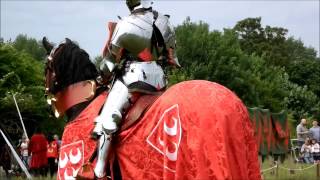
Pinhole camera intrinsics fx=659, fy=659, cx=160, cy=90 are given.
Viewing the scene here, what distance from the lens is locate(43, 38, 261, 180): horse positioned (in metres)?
5.29

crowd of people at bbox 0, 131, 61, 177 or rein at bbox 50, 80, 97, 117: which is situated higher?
rein at bbox 50, 80, 97, 117

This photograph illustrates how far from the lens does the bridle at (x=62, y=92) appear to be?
21.9ft

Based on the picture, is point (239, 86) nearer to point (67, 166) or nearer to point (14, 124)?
point (14, 124)

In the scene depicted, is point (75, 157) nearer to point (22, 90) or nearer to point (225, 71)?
point (22, 90)

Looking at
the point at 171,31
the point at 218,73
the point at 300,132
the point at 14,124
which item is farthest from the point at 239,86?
the point at 171,31

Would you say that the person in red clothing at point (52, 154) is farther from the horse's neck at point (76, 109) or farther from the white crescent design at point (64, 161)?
the white crescent design at point (64, 161)

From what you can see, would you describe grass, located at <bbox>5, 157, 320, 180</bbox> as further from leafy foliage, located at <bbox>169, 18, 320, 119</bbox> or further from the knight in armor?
leafy foliage, located at <bbox>169, 18, 320, 119</bbox>

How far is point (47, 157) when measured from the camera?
18094 mm

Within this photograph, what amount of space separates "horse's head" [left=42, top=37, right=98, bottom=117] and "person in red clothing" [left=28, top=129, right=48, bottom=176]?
447 inches

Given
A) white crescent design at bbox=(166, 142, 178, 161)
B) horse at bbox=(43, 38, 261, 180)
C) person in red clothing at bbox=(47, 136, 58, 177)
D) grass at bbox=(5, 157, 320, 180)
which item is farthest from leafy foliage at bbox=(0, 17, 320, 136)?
white crescent design at bbox=(166, 142, 178, 161)

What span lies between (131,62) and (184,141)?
3.57ft

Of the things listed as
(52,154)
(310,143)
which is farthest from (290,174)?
(52,154)

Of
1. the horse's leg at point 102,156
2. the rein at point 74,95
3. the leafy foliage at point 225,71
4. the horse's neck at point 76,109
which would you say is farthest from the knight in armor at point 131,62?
the leafy foliage at point 225,71

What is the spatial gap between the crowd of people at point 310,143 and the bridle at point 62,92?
1165 cm
